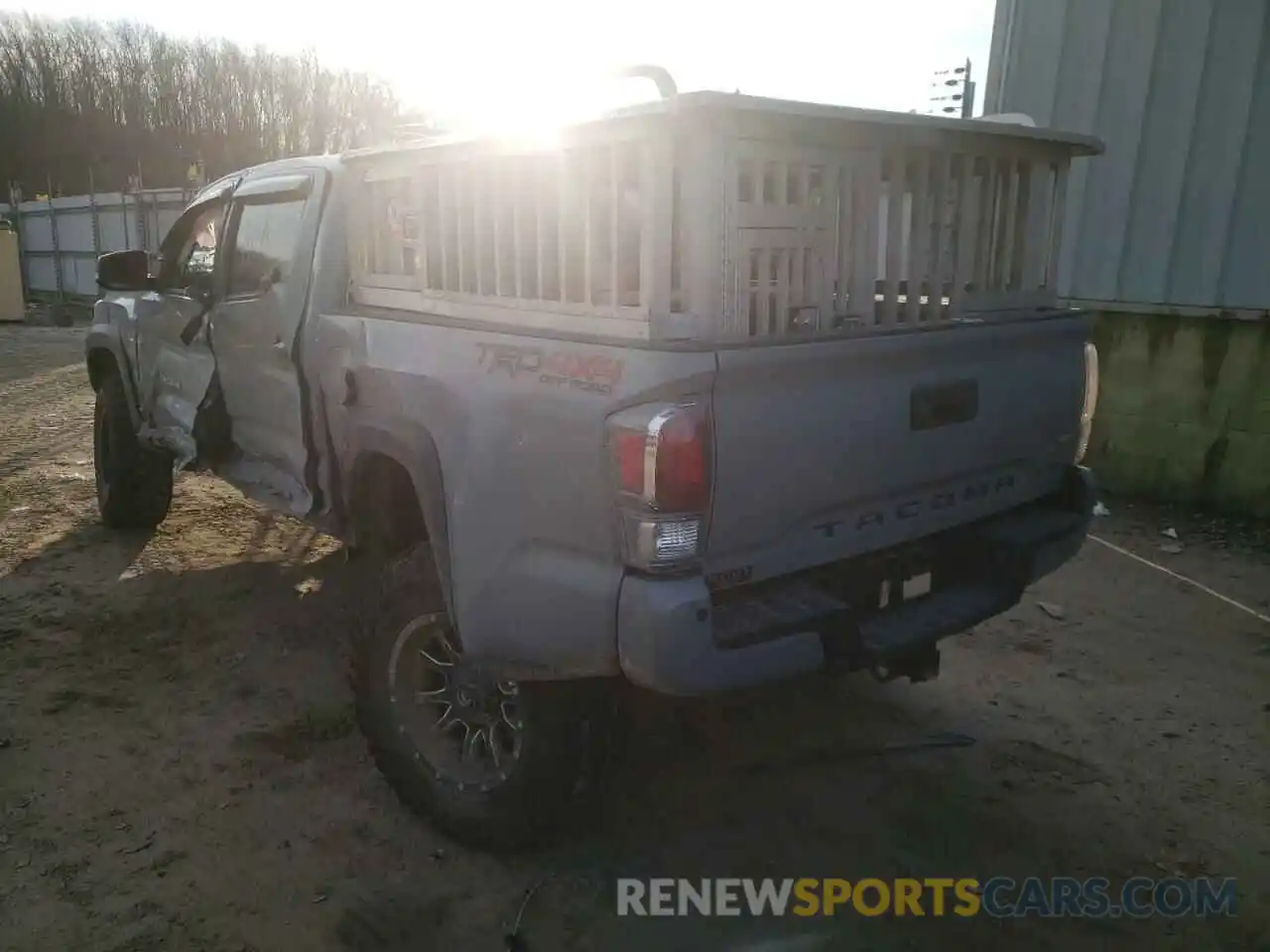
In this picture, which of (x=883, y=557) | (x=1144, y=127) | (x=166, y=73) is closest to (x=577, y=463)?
(x=883, y=557)

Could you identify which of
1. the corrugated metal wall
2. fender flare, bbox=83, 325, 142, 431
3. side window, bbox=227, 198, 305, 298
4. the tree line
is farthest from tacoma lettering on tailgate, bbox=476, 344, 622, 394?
the tree line

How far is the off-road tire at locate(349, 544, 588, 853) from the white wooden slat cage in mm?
884

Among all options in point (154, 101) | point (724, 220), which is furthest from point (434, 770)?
point (154, 101)

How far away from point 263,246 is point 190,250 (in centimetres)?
115

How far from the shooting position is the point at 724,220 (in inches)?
93.4

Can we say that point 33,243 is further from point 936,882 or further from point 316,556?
point 936,882

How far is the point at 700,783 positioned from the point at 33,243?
24.4 meters

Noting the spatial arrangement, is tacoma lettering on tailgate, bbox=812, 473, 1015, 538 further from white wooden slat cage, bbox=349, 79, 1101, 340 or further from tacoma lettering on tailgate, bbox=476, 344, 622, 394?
tacoma lettering on tailgate, bbox=476, 344, 622, 394

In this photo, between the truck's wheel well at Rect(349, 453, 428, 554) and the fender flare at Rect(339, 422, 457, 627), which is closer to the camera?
the fender flare at Rect(339, 422, 457, 627)

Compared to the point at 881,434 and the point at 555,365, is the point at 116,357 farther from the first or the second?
the point at 881,434

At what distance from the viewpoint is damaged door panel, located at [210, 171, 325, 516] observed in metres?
3.76

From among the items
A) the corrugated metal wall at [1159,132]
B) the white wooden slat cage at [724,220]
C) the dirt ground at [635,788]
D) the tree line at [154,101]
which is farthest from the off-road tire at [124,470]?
the tree line at [154,101]

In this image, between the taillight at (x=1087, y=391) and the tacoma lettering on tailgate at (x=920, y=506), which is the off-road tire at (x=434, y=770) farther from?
the taillight at (x=1087, y=391)

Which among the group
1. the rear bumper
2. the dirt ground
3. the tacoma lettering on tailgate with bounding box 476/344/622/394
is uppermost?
the tacoma lettering on tailgate with bounding box 476/344/622/394
